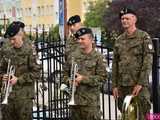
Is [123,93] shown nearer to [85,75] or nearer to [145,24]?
[85,75]

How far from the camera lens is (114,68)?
7031mm

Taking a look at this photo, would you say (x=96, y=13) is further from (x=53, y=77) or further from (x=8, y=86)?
(x=8, y=86)

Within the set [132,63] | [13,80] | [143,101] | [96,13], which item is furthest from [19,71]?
[96,13]

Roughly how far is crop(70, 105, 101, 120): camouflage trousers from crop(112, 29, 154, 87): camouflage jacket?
404 mm

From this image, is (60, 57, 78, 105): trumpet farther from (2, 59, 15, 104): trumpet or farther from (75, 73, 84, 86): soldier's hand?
(2, 59, 15, 104): trumpet

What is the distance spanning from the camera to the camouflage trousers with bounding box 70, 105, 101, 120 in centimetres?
686

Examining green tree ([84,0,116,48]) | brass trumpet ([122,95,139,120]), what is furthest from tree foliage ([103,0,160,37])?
brass trumpet ([122,95,139,120])

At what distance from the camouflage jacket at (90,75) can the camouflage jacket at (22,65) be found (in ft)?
1.54

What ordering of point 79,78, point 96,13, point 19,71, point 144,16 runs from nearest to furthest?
1. point 79,78
2. point 19,71
3. point 144,16
4. point 96,13

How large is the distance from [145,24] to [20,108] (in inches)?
1433

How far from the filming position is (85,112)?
6.87 metres

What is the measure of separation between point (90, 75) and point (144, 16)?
37817 millimetres

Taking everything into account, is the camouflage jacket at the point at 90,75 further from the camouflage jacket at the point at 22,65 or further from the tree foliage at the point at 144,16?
the tree foliage at the point at 144,16

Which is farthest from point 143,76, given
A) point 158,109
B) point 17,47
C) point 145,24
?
point 145,24
